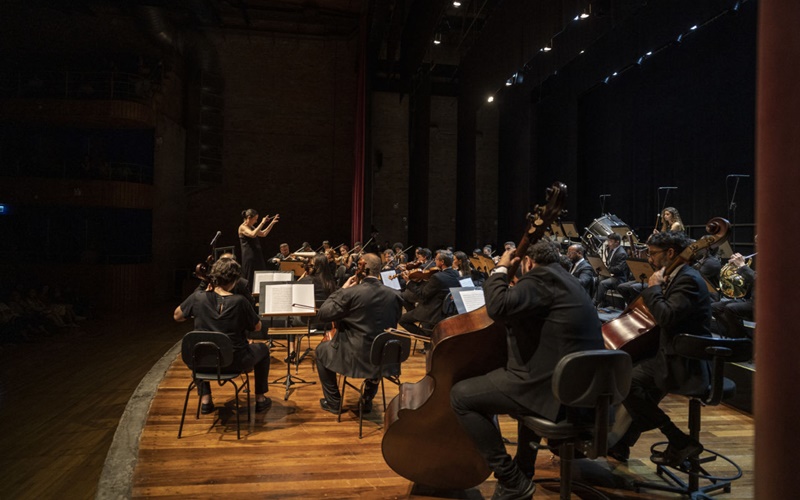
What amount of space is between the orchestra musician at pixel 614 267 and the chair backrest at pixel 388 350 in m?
4.51

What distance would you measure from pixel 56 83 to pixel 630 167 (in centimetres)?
1319

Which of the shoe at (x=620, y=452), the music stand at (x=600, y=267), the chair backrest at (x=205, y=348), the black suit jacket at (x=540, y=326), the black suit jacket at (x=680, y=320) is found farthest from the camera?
the music stand at (x=600, y=267)

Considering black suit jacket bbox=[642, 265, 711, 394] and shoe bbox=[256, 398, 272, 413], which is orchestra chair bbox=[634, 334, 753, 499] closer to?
black suit jacket bbox=[642, 265, 711, 394]

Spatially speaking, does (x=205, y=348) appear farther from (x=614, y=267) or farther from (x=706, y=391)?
(x=614, y=267)

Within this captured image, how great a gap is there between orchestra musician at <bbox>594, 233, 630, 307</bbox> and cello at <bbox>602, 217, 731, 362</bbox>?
4.45 meters

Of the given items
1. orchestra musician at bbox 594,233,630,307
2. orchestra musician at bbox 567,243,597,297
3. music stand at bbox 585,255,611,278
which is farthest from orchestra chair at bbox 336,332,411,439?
music stand at bbox 585,255,611,278

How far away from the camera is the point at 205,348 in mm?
3533

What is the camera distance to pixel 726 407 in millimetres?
4375

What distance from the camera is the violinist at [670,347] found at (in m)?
2.77

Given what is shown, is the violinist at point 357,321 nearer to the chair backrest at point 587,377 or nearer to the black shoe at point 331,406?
the black shoe at point 331,406

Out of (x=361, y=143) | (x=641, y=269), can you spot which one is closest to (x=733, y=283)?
(x=641, y=269)

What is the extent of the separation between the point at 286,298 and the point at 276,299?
9 centimetres

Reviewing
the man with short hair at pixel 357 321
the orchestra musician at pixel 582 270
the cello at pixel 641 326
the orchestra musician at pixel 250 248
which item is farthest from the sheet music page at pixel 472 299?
the orchestra musician at pixel 250 248

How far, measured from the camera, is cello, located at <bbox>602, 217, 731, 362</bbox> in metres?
2.89
